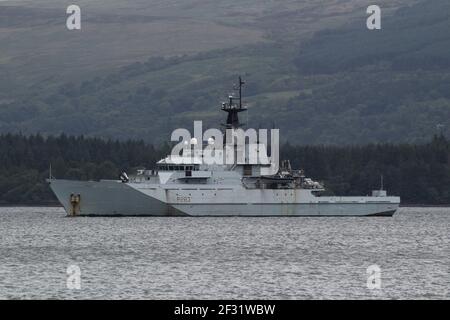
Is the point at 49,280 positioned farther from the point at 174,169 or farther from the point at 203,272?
the point at 174,169

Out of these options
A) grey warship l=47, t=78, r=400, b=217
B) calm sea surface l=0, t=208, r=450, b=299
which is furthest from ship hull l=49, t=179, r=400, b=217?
calm sea surface l=0, t=208, r=450, b=299

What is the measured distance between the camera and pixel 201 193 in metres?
119

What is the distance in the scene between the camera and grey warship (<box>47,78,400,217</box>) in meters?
118

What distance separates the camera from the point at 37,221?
4924 inches

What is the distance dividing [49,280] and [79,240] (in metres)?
28.2

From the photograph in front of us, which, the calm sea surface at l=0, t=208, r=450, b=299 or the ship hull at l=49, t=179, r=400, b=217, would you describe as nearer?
the calm sea surface at l=0, t=208, r=450, b=299

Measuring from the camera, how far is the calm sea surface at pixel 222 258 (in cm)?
6122

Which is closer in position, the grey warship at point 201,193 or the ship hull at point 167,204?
the grey warship at point 201,193

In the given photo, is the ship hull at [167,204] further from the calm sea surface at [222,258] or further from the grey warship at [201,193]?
the calm sea surface at [222,258]

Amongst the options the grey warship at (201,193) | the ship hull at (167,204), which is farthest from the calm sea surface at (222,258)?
the grey warship at (201,193)

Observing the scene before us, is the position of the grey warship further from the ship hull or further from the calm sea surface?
the calm sea surface

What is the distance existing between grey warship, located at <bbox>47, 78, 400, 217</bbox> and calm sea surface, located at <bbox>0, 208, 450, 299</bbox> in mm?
1371

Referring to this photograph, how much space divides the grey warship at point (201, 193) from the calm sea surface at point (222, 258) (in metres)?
1.37
